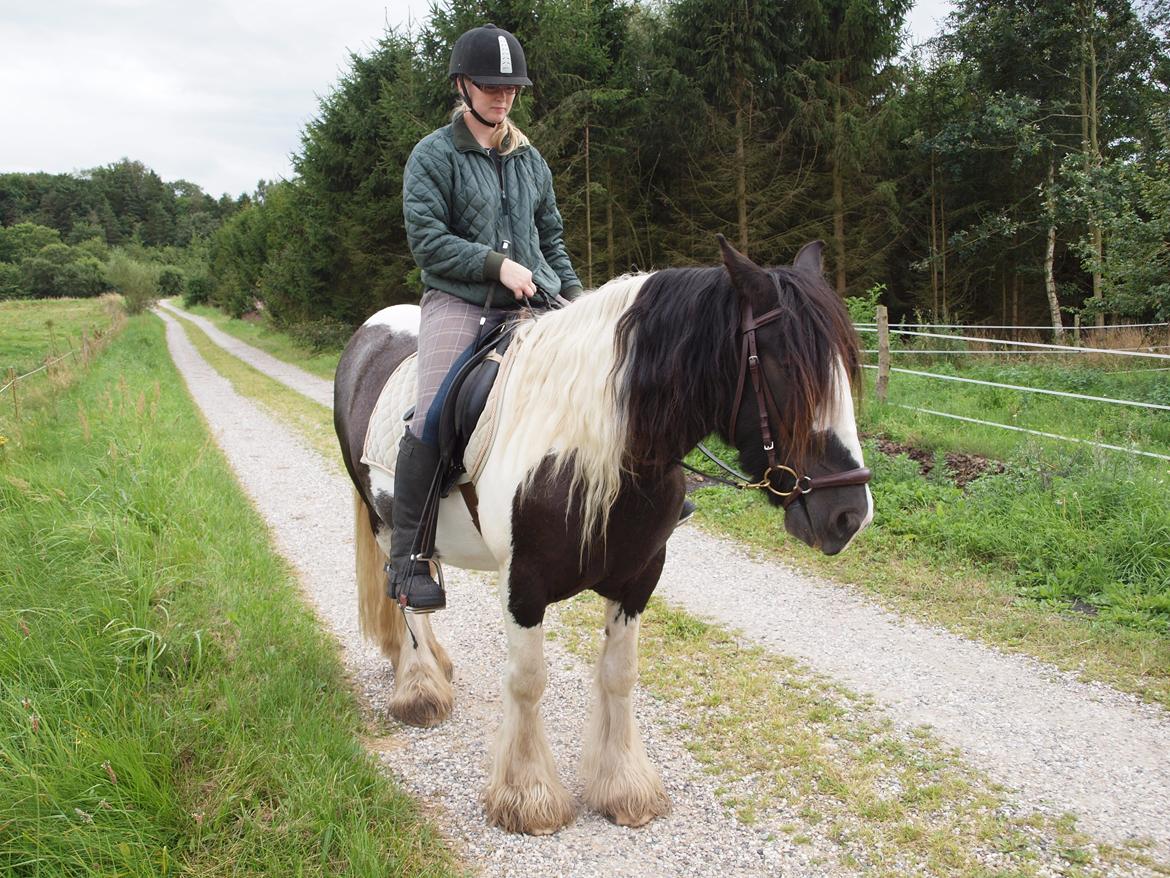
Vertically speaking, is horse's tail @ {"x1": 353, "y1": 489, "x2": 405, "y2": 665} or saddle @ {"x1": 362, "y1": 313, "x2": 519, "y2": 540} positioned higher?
saddle @ {"x1": 362, "y1": 313, "x2": 519, "y2": 540}

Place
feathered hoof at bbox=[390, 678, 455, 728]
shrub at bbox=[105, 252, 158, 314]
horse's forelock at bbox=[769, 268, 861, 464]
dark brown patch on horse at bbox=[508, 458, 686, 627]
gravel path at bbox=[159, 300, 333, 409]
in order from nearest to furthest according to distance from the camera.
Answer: horse's forelock at bbox=[769, 268, 861, 464]
dark brown patch on horse at bbox=[508, 458, 686, 627]
feathered hoof at bbox=[390, 678, 455, 728]
gravel path at bbox=[159, 300, 333, 409]
shrub at bbox=[105, 252, 158, 314]

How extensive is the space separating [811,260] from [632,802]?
2232 mm

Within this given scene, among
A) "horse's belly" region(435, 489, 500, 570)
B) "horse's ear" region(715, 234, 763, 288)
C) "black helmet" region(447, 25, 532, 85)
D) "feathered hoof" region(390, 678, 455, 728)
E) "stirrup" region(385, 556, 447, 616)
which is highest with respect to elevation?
"black helmet" region(447, 25, 532, 85)

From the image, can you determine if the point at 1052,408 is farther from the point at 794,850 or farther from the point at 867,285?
the point at 867,285

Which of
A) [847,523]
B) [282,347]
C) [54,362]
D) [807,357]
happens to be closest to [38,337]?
[282,347]

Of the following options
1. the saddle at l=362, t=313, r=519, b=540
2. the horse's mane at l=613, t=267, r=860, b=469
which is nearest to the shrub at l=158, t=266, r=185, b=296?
the saddle at l=362, t=313, r=519, b=540

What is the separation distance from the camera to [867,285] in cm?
2033

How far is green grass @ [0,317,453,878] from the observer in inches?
98.1

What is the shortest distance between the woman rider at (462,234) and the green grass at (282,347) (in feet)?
49.1

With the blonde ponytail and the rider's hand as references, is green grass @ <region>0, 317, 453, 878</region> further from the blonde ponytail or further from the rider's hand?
the blonde ponytail

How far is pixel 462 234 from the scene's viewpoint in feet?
10.5

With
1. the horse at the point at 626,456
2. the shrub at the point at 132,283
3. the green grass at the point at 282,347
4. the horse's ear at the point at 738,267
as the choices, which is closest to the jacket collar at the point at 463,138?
the horse at the point at 626,456

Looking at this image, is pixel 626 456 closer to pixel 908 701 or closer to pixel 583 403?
pixel 583 403

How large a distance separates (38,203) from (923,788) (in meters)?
151
